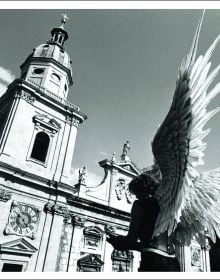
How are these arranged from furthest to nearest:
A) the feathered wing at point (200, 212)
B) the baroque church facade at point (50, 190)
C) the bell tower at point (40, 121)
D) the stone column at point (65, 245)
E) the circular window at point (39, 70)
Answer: the circular window at point (39, 70) < the bell tower at point (40, 121) < the stone column at point (65, 245) < the baroque church facade at point (50, 190) < the feathered wing at point (200, 212)

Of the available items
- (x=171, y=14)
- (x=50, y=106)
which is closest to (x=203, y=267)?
(x=50, y=106)

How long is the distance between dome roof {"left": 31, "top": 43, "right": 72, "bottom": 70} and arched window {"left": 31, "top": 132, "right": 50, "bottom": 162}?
6072 millimetres

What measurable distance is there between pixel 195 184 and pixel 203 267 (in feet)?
64.4

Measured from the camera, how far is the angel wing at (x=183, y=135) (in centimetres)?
223

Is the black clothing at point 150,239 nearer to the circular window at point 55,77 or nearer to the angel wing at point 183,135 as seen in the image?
the angel wing at point 183,135

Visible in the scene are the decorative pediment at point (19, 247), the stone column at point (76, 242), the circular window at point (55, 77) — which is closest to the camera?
the decorative pediment at point (19, 247)

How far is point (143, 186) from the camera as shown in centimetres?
246

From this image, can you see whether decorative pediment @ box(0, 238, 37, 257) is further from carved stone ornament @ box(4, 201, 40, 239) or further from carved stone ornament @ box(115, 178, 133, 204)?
carved stone ornament @ box(115, 178, 133, 204)

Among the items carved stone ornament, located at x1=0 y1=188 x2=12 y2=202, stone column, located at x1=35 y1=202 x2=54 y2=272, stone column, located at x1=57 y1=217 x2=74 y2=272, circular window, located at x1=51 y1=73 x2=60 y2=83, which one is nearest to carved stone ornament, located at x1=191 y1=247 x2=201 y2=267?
stone column, located at x1=57 y1=217 x2=74 y2=272

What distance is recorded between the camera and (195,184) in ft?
8.98

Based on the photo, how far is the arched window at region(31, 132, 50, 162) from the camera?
1473cm

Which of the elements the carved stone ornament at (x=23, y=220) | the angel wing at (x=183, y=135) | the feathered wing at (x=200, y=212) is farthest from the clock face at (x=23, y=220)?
the angel wing at (x=183, y=135)

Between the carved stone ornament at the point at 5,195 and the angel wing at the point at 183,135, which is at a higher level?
the carved stone ornament at the point at 5,195

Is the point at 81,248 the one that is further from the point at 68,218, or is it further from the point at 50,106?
the point at 50,106
